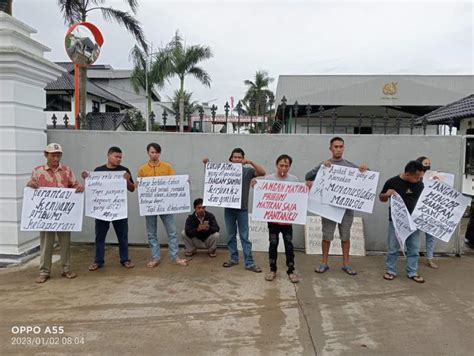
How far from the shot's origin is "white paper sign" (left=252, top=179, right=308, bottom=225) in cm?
503

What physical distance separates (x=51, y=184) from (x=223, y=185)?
2227 mm

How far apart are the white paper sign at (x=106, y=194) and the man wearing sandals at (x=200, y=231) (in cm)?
106

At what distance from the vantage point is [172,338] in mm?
3436

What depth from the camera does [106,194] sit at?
5320 millimetres

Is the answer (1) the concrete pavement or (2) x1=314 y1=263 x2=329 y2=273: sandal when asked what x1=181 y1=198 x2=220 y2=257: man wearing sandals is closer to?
(1) the concrete pavement

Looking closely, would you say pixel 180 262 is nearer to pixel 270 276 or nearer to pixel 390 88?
pixel 270 276

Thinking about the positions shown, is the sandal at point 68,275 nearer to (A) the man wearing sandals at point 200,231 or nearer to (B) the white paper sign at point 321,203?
(A) the man wearing sandals at point 200,231

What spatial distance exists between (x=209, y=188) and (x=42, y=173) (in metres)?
2.16

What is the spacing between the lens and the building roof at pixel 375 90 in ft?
65.6

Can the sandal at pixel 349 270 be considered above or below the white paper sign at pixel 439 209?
below

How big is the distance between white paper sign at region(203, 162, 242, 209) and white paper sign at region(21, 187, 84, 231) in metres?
1.72

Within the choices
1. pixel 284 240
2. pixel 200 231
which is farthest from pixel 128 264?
pixel 284 240

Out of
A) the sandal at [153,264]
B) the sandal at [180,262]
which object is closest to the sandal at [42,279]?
the sandal at [153,264]

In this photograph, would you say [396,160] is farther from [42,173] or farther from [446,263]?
[42,173]
